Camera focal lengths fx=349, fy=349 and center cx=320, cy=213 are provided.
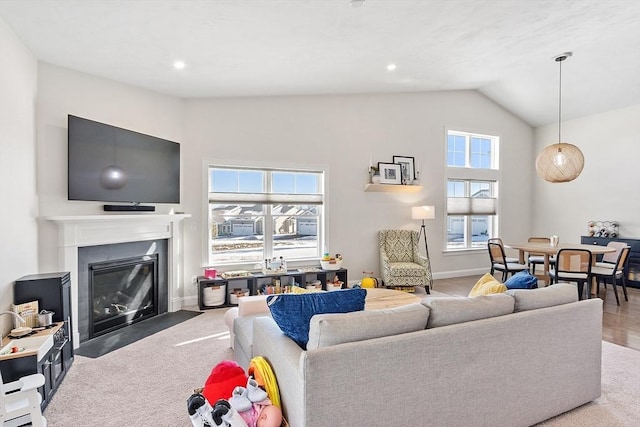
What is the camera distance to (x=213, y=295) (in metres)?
4.77

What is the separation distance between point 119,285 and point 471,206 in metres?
6.37

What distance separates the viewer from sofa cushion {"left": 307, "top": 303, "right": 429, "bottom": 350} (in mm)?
1699

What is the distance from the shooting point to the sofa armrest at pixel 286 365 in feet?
5.28

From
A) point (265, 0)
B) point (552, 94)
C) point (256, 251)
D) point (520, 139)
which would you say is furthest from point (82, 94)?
point (520, 139)

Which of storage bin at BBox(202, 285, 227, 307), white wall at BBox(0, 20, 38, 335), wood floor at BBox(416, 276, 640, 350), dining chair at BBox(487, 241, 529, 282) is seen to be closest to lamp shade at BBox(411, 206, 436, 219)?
dining chair at BBox(487, 241, 529, 282)

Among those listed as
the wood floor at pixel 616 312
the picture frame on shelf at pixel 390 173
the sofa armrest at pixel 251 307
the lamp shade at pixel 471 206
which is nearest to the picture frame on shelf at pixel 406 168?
the picture frame on shelf at pixel 390 173

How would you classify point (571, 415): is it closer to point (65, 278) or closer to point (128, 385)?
point (128, 385)

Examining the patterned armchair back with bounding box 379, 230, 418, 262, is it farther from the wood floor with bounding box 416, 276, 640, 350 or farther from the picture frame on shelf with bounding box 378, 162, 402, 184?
the picture frame on shelf with bounding box 378, 162, 402, 184

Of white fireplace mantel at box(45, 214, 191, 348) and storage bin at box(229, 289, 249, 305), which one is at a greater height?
white fireplace mantel at box(45, 214, 191, 348)

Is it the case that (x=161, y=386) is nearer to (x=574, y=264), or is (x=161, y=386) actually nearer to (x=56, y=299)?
(x=56, y=299)

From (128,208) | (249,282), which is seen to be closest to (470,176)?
(249,282)

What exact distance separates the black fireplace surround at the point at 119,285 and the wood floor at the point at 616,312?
13.4ft

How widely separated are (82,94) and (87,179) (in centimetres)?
95

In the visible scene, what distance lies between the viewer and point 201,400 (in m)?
1.87
